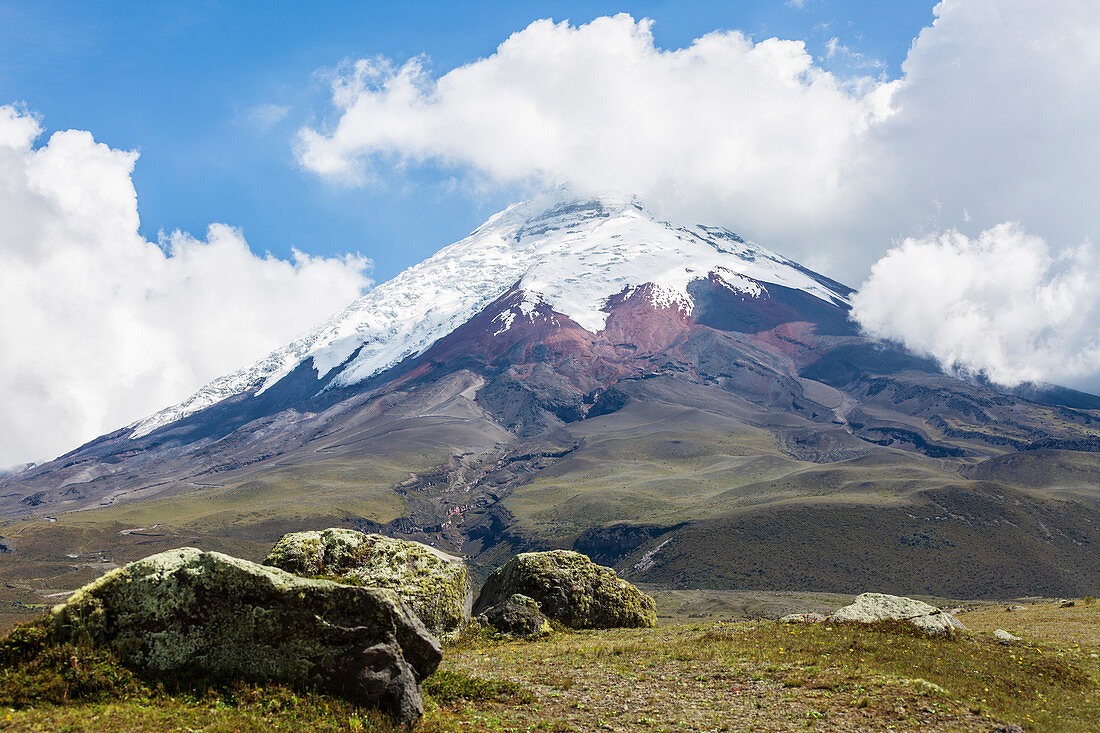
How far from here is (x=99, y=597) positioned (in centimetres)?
1540

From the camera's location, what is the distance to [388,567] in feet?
91.1

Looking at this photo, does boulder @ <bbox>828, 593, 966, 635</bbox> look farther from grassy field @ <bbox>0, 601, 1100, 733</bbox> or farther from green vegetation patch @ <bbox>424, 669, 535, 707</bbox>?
green vegetation patch @ <bbox>424, 669, 535, 707</bbox>

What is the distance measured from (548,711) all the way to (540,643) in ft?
34.6

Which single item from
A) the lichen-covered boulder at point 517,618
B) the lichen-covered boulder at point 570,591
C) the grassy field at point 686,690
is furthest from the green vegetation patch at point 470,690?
the lichen-covered boulder at point 570,591

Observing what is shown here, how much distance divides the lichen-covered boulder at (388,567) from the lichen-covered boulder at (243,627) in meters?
9.47

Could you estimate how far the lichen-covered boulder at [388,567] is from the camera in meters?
26.7

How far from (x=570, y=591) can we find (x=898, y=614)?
13.3m

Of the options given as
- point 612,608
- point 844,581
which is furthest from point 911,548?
point 612,608

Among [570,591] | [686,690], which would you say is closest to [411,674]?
[686,690]

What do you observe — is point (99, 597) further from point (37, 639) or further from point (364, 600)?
point (364, 600)

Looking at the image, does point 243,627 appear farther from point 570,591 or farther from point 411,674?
point 570,591

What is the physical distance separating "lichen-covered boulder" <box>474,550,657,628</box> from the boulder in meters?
9.25

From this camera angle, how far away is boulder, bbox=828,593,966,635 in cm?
2711

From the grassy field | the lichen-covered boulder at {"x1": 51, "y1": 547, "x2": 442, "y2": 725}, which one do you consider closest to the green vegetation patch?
the grassy field
